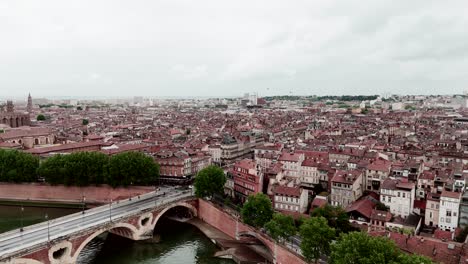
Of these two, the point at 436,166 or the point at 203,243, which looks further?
the point at 436,166

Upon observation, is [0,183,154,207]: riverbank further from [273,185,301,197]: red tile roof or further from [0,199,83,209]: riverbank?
[273,185,301,197]: red tile roof

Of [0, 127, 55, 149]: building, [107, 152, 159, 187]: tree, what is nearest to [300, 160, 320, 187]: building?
[107, 152, 159, 187]: tree

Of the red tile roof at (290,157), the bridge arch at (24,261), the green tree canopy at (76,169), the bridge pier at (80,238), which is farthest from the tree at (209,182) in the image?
the bridge arch at (24,261)

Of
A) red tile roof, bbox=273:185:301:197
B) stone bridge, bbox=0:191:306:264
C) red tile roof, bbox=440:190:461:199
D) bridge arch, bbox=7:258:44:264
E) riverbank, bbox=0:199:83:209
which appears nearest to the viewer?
bridge arch, bbox=7:258:44:264

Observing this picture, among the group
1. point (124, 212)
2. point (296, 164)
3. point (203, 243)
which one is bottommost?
point (203, 243)

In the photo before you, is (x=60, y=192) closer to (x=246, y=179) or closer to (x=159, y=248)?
(x=159, y=248)

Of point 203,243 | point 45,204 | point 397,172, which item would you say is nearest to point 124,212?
point 203,243

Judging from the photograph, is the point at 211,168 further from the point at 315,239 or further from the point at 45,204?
the point at 45,204

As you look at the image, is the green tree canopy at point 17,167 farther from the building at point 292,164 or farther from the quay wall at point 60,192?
the building at point 292,164
